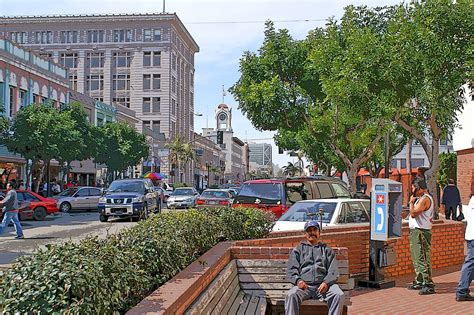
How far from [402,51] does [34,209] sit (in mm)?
17907

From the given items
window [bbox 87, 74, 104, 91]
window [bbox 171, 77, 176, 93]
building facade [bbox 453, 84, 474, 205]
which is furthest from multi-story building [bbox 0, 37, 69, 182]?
window [bbox 171, 77, 176, 93]

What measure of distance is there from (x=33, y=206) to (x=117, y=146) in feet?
91.3

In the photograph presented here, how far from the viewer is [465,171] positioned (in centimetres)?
2959

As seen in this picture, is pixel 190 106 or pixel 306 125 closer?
pixel 306 125

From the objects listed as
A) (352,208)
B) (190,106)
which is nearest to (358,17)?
(352,208)

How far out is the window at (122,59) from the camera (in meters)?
93.5

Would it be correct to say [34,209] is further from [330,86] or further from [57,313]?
[57,313]

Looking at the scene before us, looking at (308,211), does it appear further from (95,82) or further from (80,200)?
(95,82)

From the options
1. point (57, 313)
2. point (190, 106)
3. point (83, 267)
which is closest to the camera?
point (57, 313)

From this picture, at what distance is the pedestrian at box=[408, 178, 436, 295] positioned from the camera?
385 inches

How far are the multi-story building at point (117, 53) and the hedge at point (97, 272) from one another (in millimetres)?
86772

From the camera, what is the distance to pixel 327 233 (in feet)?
33.8

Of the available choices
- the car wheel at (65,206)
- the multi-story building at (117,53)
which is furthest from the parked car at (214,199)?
the multi-story building at (117,53)

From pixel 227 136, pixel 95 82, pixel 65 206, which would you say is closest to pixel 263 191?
pixel 65 206
